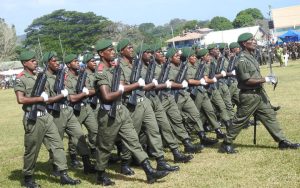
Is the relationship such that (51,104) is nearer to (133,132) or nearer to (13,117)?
(133,132)

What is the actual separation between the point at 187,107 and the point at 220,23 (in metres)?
120

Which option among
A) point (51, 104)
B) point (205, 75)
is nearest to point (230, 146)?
point (205, 75)

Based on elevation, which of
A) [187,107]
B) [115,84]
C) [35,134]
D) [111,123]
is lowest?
[187,107]

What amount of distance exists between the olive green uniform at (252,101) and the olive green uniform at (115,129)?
2.35 metres

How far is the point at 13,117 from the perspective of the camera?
20797 millimetres

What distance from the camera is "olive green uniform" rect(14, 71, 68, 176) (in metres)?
7.40

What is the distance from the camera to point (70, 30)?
86562 millimetres

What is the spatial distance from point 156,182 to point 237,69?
2.65 m

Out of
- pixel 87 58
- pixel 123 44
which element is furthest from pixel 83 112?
pixel 123 44

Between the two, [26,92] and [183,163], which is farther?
[183,163]

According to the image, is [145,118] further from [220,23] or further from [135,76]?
[220,23]

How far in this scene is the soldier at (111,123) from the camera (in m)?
7.05

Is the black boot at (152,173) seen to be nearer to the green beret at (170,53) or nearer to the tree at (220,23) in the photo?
the green beret at (170,53)

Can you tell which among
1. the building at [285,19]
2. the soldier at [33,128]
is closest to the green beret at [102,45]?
the soldier at [33,128]
